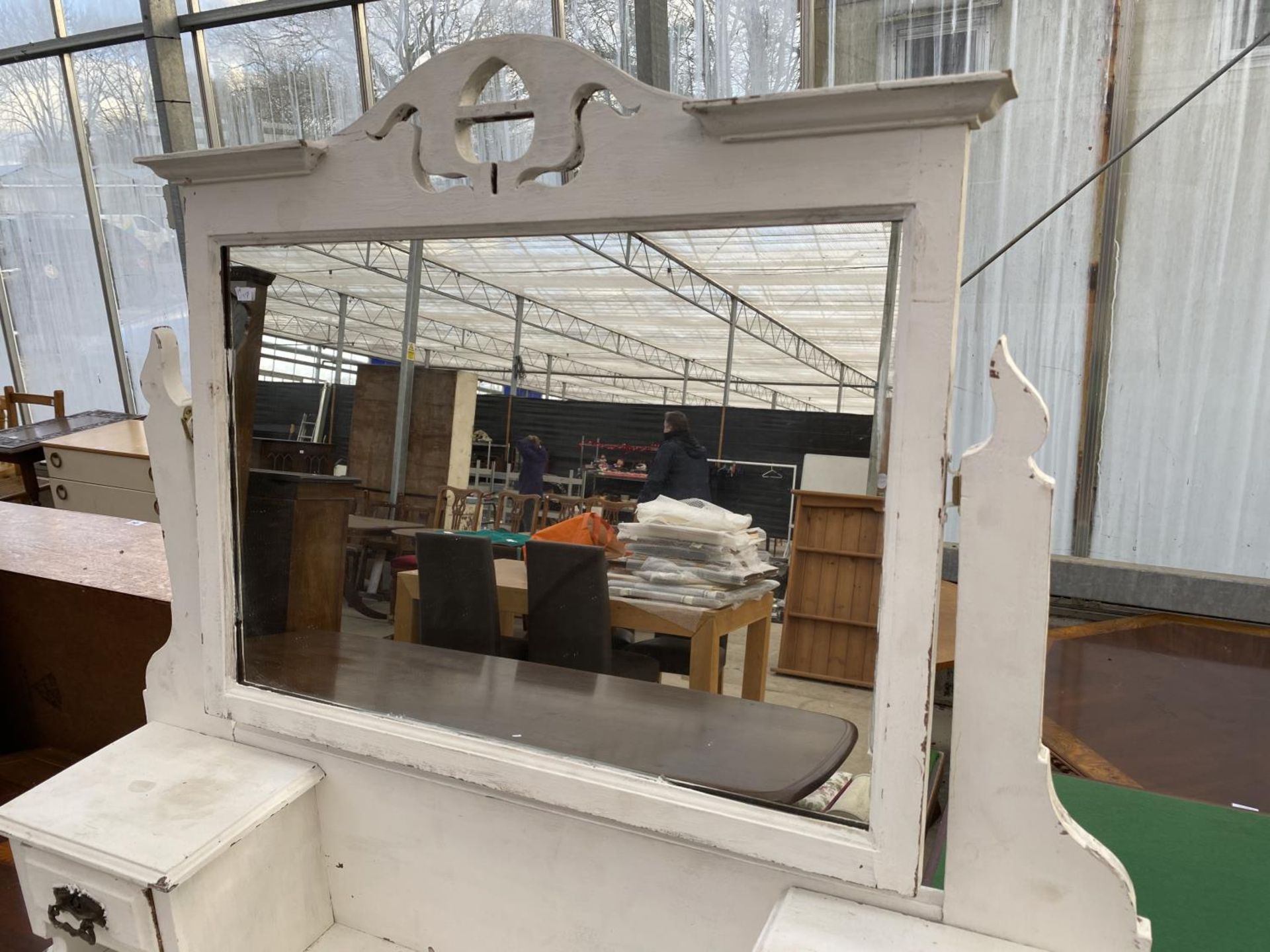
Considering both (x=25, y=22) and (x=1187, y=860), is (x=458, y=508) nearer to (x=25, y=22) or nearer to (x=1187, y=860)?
(x=1187, y=860)

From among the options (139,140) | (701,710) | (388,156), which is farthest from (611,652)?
(139,140)

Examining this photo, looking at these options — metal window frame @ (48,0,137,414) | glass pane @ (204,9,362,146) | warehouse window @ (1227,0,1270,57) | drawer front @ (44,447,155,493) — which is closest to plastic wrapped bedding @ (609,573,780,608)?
drawer front @ (44,447,155,493)

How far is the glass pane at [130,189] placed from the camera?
17.3 feet

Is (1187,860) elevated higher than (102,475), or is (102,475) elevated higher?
(102,475)

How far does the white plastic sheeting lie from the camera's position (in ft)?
10.2

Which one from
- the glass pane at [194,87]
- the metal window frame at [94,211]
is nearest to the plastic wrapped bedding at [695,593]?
the glass pane at [194,87]

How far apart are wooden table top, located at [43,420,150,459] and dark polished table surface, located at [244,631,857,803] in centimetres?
247

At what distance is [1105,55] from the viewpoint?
3.21 meters

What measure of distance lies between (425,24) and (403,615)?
14.0ft

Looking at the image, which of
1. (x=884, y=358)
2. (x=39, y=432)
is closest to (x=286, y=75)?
(x=39, y=432)

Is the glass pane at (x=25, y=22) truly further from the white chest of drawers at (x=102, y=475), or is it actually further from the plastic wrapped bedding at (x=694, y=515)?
the plastic wrapped bedding at (x=694, y=515)

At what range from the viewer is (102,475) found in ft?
10.5

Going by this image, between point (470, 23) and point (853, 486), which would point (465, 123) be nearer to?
point (853, 486)

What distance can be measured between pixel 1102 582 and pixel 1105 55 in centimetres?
202
